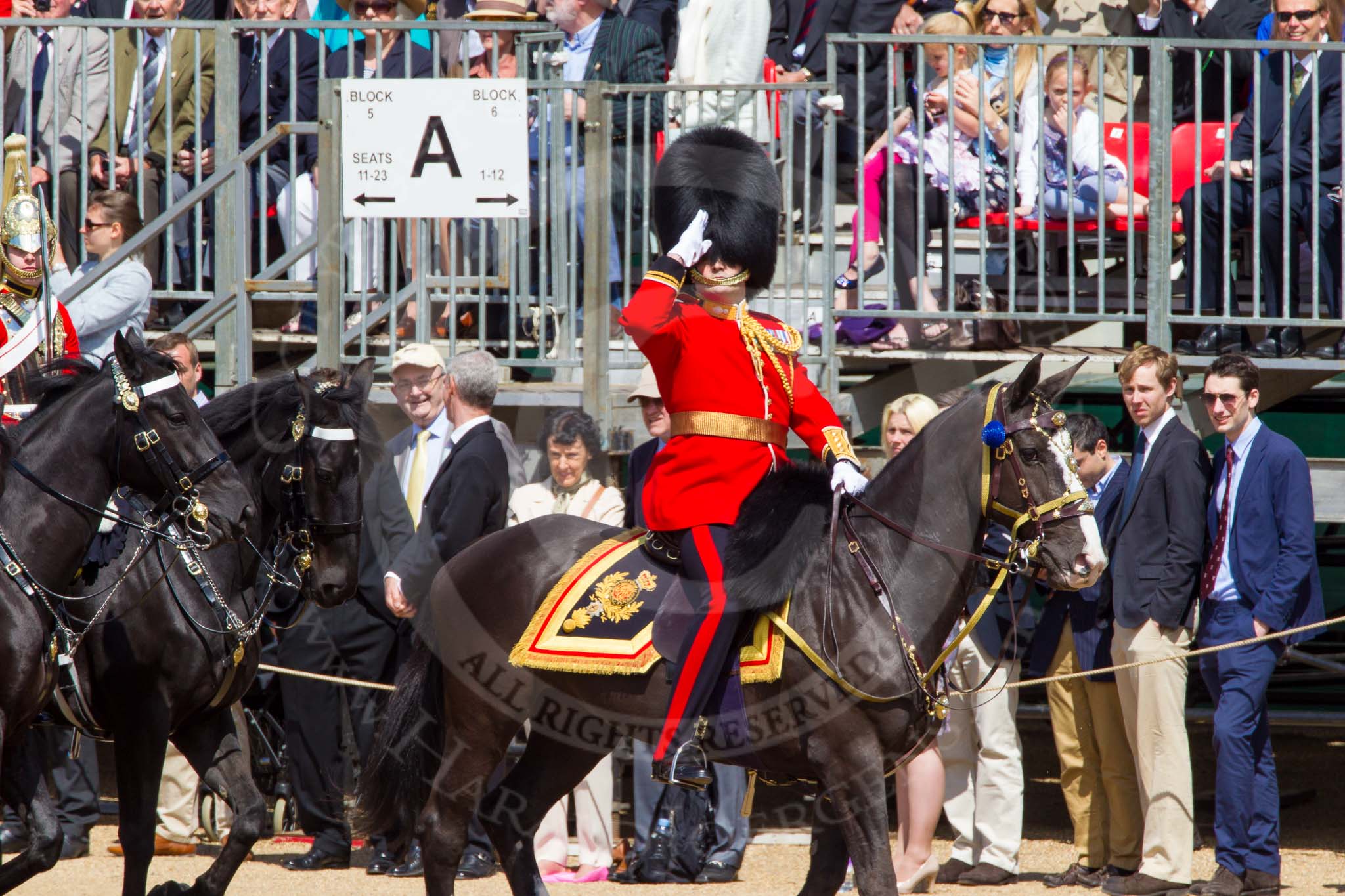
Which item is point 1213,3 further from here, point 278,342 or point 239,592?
point 239,592

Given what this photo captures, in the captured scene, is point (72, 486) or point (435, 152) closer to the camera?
point (72, 486)

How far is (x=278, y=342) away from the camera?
954 cm

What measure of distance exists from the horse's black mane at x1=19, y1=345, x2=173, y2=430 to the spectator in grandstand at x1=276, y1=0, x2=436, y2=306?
2.55 meters

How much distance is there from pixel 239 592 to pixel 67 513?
1.13 metres

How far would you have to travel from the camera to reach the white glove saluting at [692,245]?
5.39 meters

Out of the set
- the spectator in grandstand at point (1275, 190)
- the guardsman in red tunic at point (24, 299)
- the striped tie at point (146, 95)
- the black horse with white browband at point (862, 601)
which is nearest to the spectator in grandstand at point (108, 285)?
the striped tie at point (146, 95)

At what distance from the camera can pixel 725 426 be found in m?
5.61

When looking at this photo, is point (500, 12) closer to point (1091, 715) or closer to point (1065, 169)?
point (1065, 169)

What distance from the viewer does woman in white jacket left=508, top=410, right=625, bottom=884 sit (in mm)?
7398

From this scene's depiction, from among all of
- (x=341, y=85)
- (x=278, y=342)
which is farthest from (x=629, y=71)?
(x=278, y=342)

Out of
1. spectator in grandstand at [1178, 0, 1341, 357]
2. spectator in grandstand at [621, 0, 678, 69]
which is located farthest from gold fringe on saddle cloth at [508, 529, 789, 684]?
spectator in grandstand at [621, 0, 678, 69]

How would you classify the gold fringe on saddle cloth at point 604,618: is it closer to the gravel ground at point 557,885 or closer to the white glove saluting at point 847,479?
the white glove saluting at point 847,479

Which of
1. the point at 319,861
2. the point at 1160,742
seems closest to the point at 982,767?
the point at 1160,742

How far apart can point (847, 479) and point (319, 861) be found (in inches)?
Answer: 130
